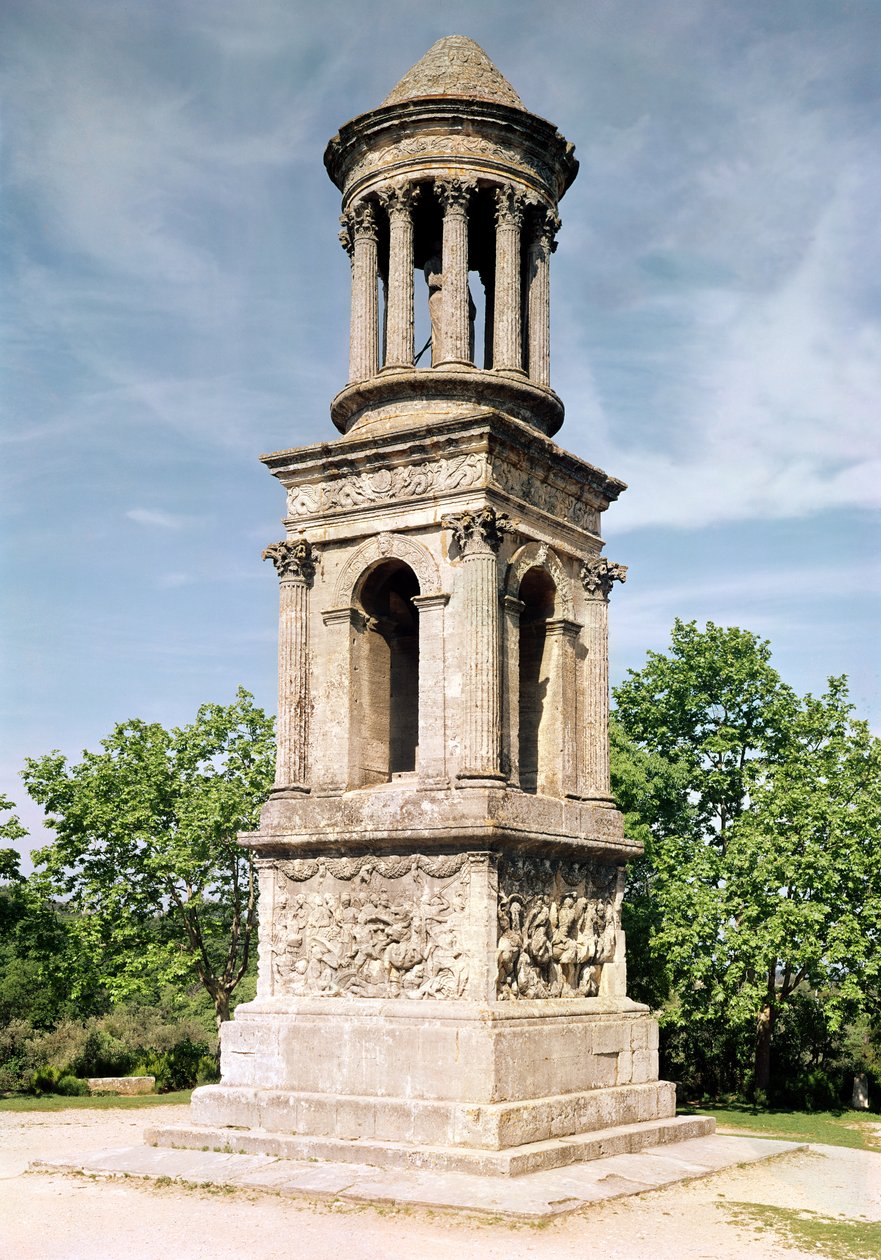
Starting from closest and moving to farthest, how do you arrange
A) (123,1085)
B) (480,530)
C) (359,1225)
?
(359,1225) → (480,530) → (123,1085)

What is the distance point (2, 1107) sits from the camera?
23109 millimetres

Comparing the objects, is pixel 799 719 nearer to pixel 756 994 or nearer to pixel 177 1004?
pixel 756 994

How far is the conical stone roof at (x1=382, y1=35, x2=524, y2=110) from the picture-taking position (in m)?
18.7

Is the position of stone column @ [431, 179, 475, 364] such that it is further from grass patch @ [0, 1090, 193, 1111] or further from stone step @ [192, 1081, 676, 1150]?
grass patch @ [0, 1090, 193, 1111]

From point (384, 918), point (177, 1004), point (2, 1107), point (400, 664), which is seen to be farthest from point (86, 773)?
point (384, 918)

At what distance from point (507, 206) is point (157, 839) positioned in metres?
15.4

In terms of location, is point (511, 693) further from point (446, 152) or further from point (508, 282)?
point (446, 152)

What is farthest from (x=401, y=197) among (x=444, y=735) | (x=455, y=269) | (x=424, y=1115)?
(x=424, y=1115)

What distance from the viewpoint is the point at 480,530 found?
1603 cm

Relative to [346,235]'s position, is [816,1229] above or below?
below

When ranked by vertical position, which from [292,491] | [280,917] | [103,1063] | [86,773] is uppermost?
[292,491]

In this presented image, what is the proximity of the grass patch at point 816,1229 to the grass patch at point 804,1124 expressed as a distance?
654 cm

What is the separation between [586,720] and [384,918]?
4053 mm

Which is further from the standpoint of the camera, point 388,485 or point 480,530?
point 388,485
